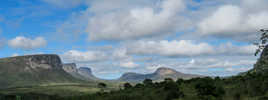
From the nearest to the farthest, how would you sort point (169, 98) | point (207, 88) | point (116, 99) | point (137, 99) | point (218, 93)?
1. point (218, 93)
2. point (207, 88)
3. point (169, 98)
4. point (137, 99)
5. point (116, 99)

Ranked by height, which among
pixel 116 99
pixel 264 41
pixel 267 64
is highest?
pixel 264 41

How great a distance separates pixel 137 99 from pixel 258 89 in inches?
1972

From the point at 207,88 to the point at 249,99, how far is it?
25497mm

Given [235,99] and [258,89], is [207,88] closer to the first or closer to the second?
[258,89]

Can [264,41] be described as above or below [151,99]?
above

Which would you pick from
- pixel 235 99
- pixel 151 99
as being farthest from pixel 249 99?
pixel 151 99

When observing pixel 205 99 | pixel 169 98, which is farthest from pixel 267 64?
pixel 169 98

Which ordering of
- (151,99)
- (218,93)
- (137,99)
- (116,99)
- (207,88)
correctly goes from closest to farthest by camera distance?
1. (218,93)
2. (207,88)
3. (151,99)
4. (137,99)
5. (116,99)

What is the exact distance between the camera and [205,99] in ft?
195

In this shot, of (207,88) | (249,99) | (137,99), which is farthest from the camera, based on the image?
(137,99)

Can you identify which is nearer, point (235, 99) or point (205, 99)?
point (235, 99)

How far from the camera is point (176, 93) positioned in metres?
87.6

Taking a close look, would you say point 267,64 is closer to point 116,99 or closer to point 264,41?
point 264,41

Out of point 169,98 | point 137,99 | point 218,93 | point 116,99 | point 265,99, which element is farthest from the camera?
point 116,99
